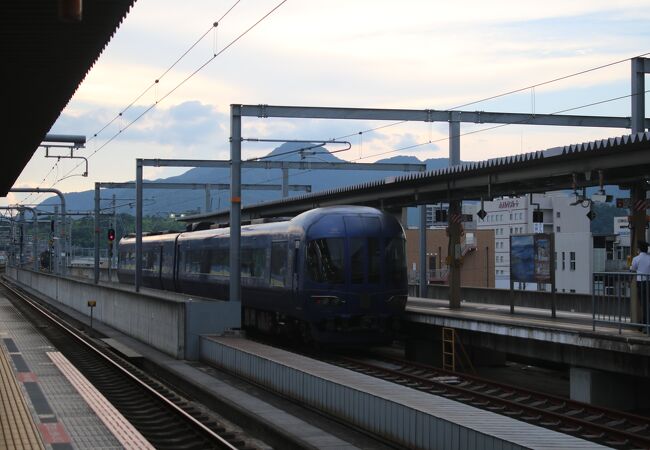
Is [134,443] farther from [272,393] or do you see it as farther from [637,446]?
[637,446]

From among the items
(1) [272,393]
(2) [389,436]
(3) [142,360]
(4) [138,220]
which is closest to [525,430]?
(2) [389,436]

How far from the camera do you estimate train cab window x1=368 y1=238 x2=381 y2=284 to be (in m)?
22.2

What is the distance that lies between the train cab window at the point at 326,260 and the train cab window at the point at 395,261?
1.31m

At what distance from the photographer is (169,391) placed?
18.1 m

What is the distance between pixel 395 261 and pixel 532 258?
396cm

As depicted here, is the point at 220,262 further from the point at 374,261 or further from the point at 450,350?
the point at 450,350

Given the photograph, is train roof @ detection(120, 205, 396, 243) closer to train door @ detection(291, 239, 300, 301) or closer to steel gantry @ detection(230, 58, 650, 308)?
train door @ detection(291, 239, 300, 301)

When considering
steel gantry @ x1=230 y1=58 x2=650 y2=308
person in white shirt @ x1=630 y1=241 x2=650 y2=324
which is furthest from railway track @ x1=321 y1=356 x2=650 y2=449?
steel gantry @ x1=230 y1=58 x2=650 y2=308

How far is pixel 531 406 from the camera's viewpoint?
1467 centimetres

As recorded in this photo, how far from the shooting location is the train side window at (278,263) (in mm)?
23316

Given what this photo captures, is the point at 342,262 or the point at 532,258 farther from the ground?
the point at 532,258

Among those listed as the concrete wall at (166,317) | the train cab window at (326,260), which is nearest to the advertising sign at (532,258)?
the train cab window at (326,260)

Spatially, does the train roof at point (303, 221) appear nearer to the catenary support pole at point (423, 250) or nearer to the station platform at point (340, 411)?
the station platform at point (340, 411)

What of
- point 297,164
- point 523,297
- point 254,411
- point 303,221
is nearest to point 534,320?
point 303,221
